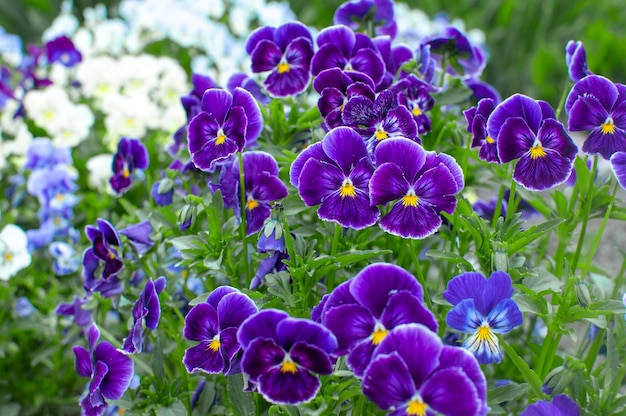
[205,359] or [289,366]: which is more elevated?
[289,366]

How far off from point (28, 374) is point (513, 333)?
1.62 metres

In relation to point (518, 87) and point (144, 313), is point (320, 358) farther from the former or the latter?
point (518, 87)

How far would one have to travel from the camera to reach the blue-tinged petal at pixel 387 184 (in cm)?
114

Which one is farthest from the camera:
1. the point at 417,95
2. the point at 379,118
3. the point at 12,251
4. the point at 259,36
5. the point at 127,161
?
the point at 12,251

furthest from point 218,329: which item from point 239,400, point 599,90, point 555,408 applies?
point 599,90

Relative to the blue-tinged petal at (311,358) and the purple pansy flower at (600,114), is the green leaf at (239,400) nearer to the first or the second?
the blue-tinged petal at (311,358)

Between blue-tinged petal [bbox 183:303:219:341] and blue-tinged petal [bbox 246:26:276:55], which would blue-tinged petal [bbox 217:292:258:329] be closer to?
blue-tinged petal [bbox 183:303:219:341]

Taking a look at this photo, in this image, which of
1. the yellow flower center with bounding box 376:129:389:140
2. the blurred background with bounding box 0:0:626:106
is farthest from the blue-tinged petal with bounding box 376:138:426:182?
the blurred background with bounding box 0:0:626:106

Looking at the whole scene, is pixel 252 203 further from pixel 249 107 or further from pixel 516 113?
pixel 516 113

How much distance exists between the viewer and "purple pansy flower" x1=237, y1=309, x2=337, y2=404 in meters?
1.03

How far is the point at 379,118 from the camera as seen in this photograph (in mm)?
1302

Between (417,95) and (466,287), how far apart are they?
0.50 m

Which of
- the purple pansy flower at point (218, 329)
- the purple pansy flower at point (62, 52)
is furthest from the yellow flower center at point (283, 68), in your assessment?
the purple pansy flower at point (62, 52)

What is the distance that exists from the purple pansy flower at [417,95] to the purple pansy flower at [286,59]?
20cm
